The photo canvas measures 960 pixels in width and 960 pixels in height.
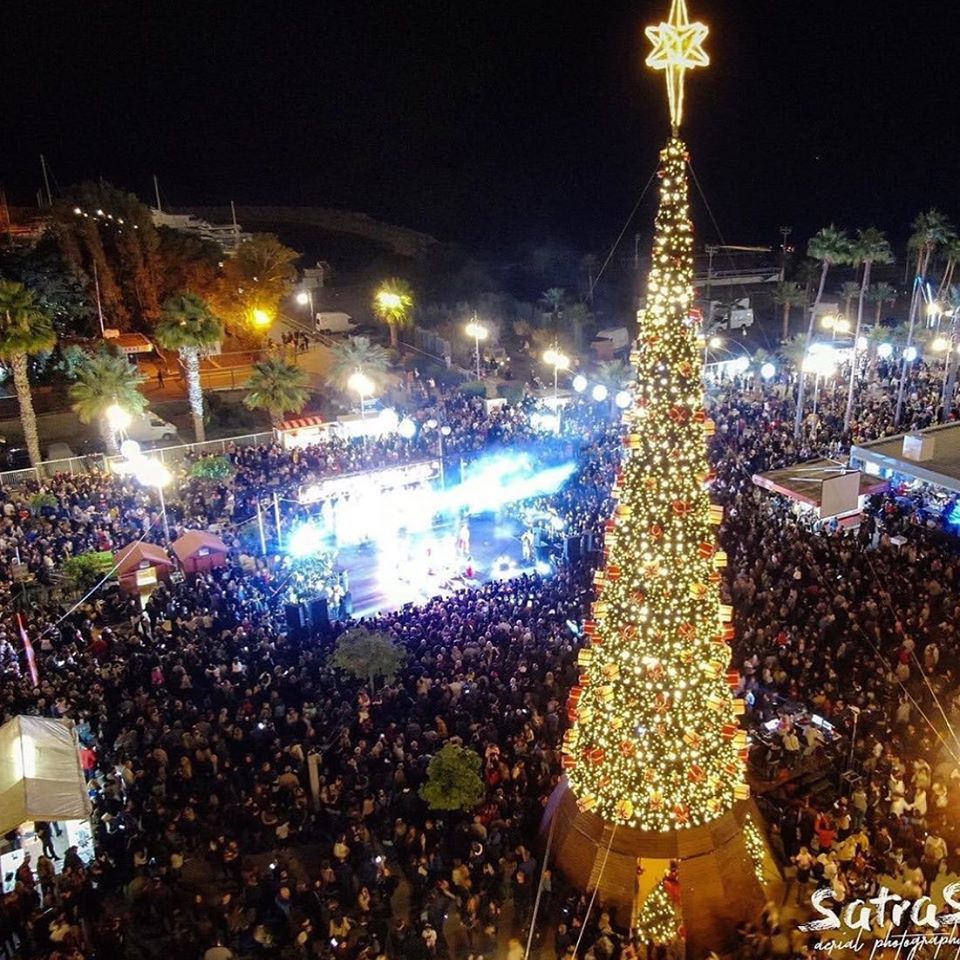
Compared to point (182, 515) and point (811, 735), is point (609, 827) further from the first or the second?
point (182, 515)

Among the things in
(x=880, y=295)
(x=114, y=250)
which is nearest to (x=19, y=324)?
(x=114, y=250)

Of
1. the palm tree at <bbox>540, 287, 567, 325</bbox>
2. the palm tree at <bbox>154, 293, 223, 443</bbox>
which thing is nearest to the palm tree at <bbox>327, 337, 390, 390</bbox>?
the palm tree at <bbox>154, 293, 223, 443</bbox>

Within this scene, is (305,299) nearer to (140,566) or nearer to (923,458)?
(140,566)

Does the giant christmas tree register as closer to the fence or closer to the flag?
the flag

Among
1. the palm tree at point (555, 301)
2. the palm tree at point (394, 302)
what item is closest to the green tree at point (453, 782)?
the palm tree at point (394, 302)

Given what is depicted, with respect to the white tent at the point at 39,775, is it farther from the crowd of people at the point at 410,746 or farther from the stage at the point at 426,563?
the stage at the point at 426,563

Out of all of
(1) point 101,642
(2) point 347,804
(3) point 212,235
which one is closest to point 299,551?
(1) point 101,642
